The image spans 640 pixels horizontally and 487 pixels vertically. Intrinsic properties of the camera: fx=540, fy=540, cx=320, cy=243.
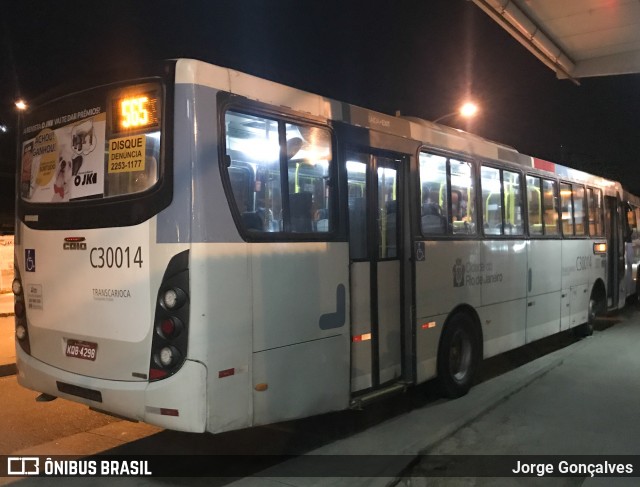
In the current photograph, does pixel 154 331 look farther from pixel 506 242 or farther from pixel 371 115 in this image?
pixel 506 242

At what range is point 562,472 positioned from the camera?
468cm

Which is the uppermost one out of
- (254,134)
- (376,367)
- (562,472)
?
(254,134)

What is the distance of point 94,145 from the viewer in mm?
4441

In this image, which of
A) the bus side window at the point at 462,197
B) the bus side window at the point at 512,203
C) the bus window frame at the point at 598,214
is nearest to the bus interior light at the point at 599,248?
the bus window frame at the point at 598,214

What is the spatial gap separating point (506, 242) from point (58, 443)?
6.22 metres

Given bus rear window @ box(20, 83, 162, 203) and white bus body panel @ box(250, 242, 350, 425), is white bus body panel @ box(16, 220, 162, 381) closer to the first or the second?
bus rear window @ box(20, 83, 162, 203)

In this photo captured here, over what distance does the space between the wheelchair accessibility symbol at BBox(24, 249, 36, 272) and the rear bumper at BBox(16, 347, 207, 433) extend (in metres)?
1.21

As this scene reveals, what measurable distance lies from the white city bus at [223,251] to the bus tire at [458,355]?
0.07m

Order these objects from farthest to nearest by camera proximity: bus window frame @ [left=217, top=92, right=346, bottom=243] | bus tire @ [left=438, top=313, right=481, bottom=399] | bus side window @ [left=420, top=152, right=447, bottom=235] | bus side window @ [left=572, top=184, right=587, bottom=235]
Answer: bus side window @ [left=572, top=184, right=587, bottom=235], bus tire @ [left=438, top=313, right=481, bottom=399], bus side window @ [left=420, top=152, right=447, bottom=235], bus window frame @ [left=217, top=92, right=346, bottom=243]

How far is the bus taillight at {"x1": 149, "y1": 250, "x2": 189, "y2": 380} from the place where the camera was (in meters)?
3.87

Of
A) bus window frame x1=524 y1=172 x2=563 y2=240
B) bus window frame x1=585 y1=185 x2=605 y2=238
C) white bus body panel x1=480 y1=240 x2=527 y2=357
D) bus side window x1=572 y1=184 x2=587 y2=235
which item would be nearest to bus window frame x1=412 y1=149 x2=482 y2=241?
white bus body panel x1=480 y1=240 x2=527 y2=357

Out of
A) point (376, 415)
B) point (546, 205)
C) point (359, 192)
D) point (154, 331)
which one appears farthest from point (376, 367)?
point (546, 205)

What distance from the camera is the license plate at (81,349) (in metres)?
4.33

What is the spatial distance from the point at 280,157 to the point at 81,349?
228 centimetres
